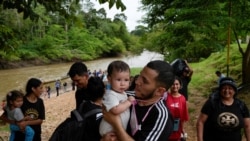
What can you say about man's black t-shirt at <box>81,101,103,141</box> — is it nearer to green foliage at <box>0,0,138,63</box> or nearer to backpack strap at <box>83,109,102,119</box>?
backpack strap at <box>83,109,102,119</box>

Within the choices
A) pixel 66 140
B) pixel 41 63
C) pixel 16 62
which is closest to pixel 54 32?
pixel 41 63

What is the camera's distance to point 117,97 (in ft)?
6.93

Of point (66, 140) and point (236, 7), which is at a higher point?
point (236, 7)

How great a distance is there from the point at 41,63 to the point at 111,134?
5127cm

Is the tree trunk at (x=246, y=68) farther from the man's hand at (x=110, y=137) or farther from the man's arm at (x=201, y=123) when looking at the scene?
the man's hand at (x=110, y=137)

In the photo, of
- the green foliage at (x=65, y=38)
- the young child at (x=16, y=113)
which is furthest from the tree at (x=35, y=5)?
the green foliage at (x=65, y=38)

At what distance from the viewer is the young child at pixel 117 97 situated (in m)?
1.91

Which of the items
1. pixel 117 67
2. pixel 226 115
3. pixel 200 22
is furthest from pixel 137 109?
pixel 200 22

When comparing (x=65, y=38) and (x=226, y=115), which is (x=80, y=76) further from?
(x=65, y=38)

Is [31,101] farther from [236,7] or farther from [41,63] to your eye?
[41,63]

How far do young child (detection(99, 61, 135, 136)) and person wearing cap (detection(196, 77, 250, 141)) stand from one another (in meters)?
1.62

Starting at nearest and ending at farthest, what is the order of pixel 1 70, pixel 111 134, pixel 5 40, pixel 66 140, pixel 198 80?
1. pixel 111 134
2. pixel 66 140
3. pixel 5 40
4. pixel 198 80
5. pixel 1 70

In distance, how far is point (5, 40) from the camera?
4.62 m

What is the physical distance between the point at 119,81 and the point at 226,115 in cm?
173
